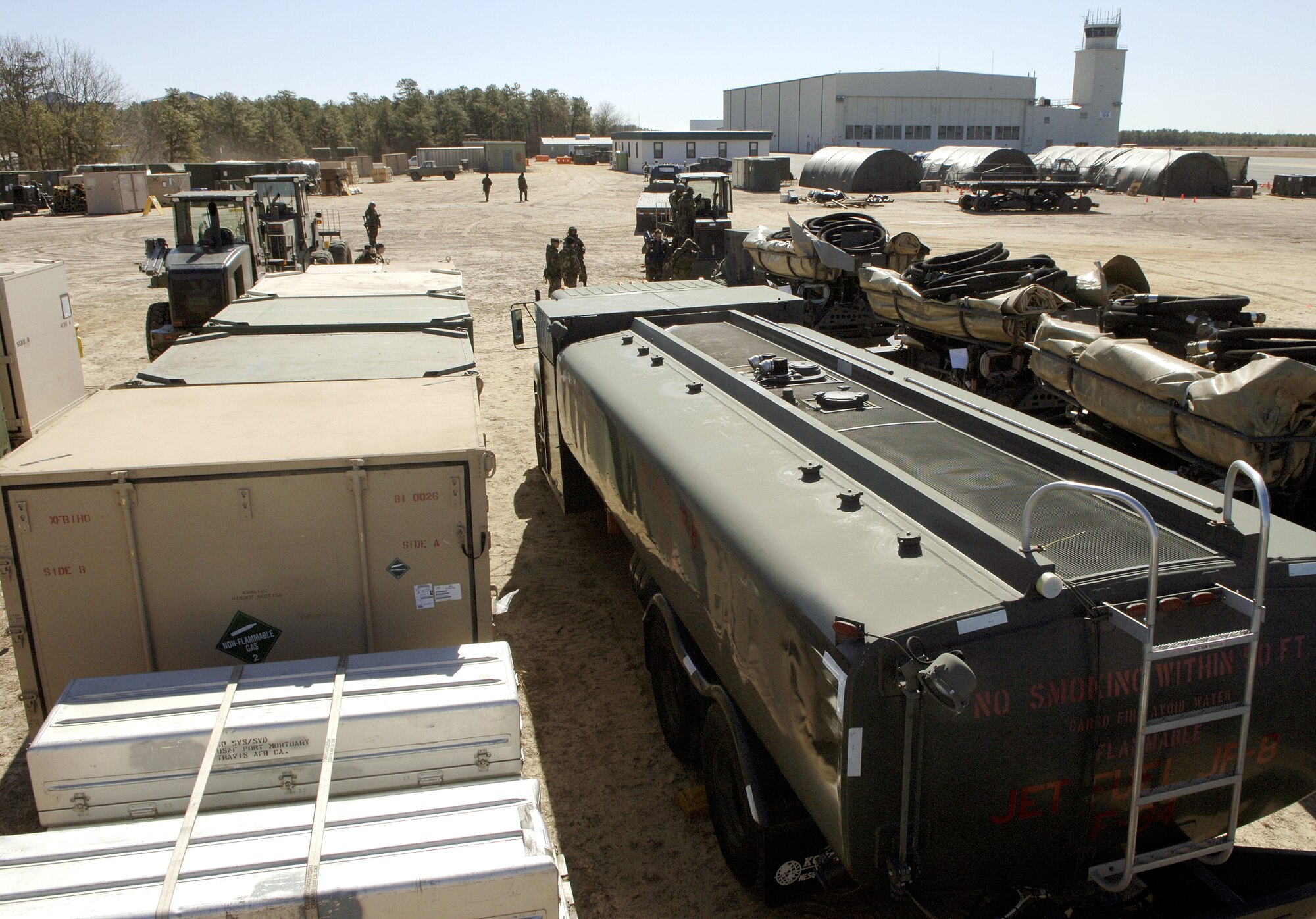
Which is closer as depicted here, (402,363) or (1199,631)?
(1199,631)

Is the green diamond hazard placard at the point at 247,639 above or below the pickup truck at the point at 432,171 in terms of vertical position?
below

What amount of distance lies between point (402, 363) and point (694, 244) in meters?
16.5

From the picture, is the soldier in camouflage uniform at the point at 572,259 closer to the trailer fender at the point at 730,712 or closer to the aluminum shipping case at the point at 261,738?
the trailer fender at the point at 730,712

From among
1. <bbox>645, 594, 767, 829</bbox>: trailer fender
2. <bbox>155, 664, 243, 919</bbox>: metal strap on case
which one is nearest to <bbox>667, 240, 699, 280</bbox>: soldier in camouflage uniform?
<bbox>645, 594, 767, 829</bbox>: trailer fender

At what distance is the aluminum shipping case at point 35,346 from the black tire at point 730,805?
899 centimetres

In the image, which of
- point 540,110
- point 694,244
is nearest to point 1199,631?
point 694,244

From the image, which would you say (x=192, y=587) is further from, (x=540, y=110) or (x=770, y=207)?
(x=540, y=110)

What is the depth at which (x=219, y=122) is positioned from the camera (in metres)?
79.1

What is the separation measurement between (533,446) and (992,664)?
29.2 feet

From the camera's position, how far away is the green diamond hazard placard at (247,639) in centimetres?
458

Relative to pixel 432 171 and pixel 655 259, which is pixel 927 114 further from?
pixel 655 259

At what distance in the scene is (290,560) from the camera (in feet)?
14.9

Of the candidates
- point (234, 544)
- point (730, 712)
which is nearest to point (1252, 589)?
point (730, 712)

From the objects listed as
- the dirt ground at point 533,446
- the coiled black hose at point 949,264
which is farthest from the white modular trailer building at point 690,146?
the coiled black hose at point 949,264
